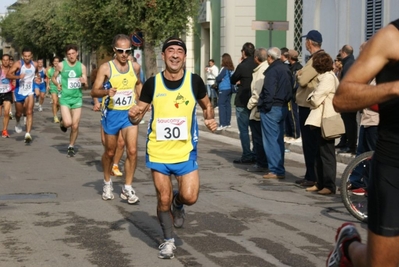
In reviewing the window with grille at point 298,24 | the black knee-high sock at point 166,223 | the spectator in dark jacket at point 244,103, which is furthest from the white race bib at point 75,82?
the window with grille at point 298,24

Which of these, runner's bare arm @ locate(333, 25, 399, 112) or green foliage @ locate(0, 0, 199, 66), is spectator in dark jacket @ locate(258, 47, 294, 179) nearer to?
runner's bare arm @ locate(333, 25, 399, 112)

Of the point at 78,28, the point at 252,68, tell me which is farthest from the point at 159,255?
the point at 78,28

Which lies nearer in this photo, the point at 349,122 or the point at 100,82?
the point at 100,82

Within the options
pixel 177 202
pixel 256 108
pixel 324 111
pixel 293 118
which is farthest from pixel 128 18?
pixel 177 202

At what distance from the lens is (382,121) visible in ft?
14.6

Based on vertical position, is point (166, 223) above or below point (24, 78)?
below

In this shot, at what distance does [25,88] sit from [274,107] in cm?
829

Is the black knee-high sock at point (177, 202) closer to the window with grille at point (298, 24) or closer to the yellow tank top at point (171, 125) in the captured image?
the yellow tank top at point (171, 125)

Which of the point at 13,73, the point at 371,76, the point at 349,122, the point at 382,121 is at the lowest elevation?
the point at 349,122

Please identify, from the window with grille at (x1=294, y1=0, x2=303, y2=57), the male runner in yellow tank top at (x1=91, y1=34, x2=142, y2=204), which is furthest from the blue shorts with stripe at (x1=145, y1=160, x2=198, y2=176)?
the window with grille at (x1=294, y1=0, x2=303, y2=57)

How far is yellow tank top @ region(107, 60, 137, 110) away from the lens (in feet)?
36.6

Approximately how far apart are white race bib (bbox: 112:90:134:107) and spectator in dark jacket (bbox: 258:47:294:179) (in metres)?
2.41

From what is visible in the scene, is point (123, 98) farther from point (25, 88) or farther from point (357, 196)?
point (25, 88)

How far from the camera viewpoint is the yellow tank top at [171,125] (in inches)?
304
